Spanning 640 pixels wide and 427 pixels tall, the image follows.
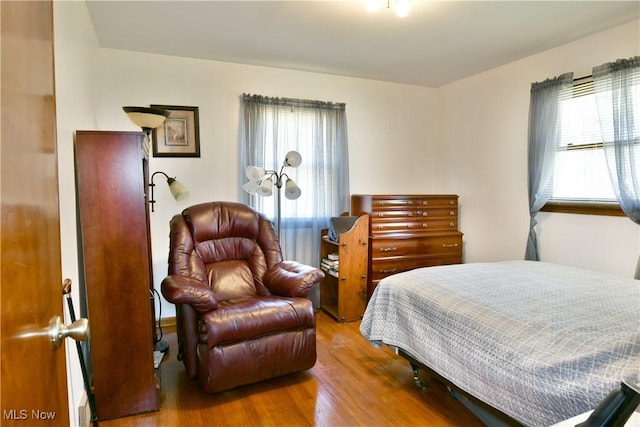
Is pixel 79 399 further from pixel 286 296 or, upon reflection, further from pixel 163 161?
pixel 163 161

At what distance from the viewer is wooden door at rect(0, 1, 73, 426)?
575mm

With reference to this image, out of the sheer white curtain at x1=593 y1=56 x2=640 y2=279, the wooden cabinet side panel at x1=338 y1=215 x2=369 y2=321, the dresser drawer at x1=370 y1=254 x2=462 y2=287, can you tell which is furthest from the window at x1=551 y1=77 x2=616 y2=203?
the wooden cabinet side panel at x1=338 y1=215 x2=369 y2=321

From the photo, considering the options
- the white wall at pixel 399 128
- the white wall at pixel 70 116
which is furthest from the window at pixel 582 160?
the white wall at pixel 70 116

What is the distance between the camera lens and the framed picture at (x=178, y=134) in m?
3.33

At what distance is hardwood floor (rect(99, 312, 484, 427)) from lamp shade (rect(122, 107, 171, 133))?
1667mm

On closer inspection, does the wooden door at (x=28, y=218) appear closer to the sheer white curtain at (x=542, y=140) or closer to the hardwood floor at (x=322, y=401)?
the hardwood floor at (x=322, y=401)

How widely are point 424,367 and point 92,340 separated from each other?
6.00 ft

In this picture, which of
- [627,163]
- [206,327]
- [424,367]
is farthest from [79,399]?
[627,163]

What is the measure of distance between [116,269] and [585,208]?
3.36m

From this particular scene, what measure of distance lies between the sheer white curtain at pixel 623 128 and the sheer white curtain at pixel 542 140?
361 millimetres

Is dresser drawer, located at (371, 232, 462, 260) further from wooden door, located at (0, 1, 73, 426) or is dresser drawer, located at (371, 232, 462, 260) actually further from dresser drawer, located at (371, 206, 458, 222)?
wooden door, located at (0, 1, 73, 426)

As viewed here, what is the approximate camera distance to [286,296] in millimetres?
2572

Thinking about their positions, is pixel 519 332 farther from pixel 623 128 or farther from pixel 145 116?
pixel 145 116

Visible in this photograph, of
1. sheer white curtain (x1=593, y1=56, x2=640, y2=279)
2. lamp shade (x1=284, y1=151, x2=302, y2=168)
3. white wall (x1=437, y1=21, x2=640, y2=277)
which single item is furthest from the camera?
lamp shade (x1=284, y1=151, x2=302, y2=168)
